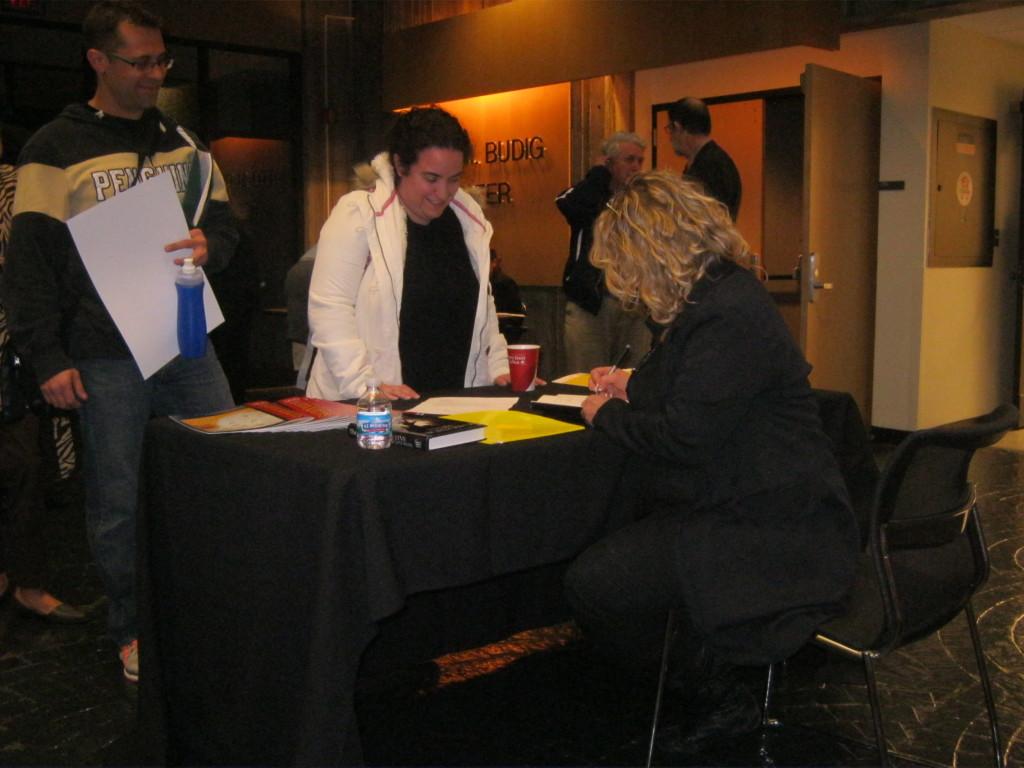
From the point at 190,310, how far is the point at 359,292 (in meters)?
0.42

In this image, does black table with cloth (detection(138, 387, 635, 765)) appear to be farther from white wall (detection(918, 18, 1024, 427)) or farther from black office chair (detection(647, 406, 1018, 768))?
white wall (detection(918, 18, 1024, 427))

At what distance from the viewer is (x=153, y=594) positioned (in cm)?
231

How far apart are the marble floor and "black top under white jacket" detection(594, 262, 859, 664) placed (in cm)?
57

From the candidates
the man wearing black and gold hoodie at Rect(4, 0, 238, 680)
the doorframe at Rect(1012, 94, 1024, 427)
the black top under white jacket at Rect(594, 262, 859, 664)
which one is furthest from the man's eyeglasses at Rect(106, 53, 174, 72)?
the doorframe at Rect(1012, 94, 1024, 427)

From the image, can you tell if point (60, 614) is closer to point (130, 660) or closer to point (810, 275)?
point (130, 660)

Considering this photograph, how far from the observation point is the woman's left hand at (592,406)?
219 centimetres

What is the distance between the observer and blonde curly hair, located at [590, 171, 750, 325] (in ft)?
6.86

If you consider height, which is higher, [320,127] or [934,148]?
[320,127]

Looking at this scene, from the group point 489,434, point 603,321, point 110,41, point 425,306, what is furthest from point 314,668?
point 603,321

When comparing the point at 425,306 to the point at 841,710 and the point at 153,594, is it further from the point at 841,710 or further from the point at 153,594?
the point at 841,710

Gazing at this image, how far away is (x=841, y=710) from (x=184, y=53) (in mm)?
7453

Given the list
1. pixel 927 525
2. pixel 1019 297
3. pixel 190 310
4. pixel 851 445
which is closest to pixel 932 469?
pixel 927 525

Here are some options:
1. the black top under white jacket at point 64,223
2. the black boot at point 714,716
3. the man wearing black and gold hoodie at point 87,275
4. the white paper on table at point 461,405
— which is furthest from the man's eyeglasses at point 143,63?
the black boot at point 714,716

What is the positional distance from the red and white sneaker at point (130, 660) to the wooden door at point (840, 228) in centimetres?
387
